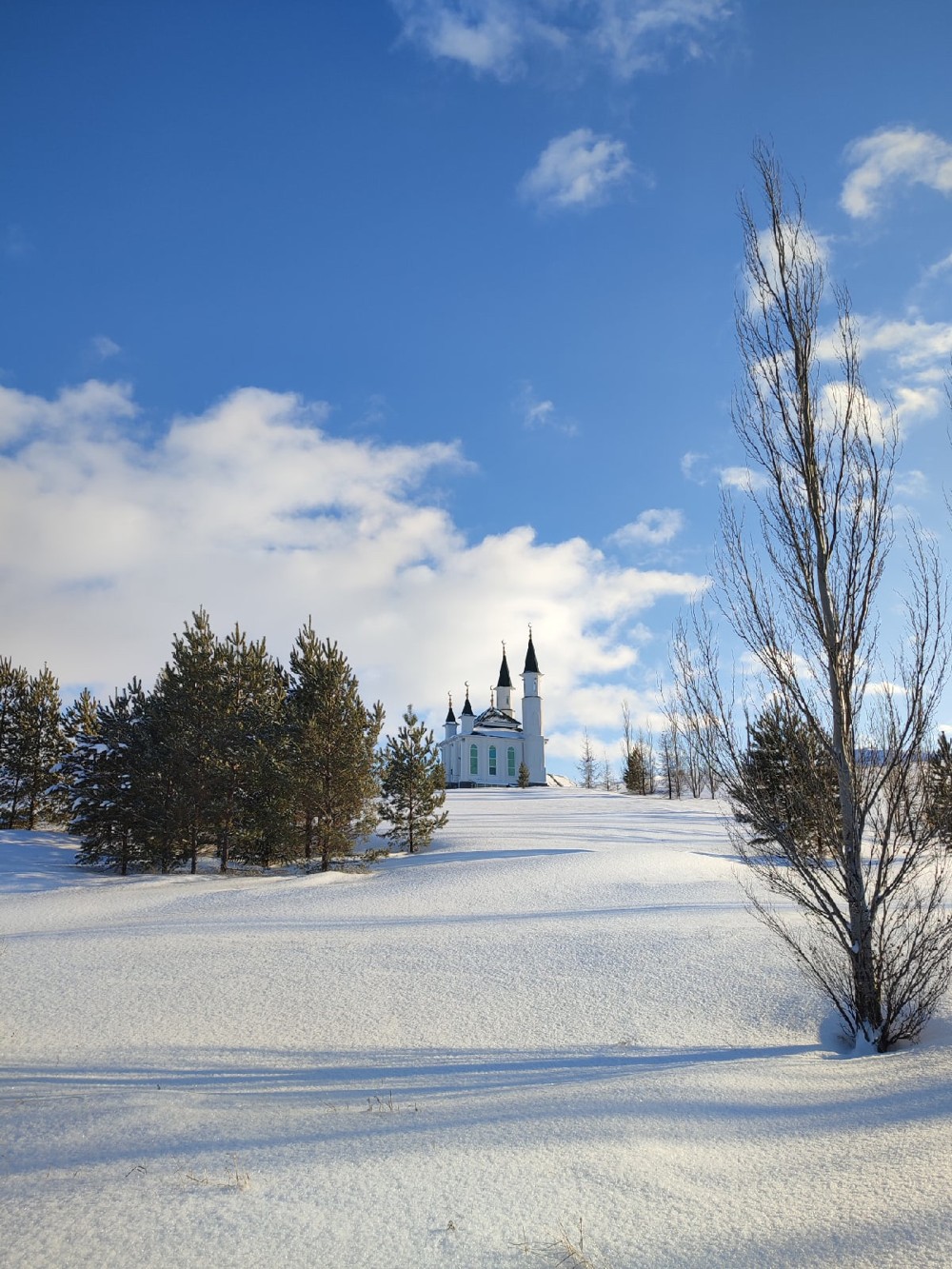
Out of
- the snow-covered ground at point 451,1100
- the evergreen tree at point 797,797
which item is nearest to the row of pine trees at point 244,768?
the snow-covered ground at point 451,1100

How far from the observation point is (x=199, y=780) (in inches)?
820

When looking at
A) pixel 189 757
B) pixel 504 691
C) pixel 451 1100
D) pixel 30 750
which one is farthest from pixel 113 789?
pixel 504 691

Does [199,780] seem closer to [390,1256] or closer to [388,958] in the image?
[388,958]

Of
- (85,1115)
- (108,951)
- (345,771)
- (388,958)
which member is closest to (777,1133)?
(85,1115)

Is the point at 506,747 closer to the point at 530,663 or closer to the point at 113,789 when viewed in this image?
the point at 530,663

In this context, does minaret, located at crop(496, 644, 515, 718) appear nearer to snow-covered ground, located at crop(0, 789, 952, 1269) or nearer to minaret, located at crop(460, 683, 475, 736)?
minaret, located at crop(460, 683, 475, 736)

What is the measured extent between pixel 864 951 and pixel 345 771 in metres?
14.4

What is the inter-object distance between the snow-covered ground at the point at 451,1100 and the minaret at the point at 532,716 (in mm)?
51638

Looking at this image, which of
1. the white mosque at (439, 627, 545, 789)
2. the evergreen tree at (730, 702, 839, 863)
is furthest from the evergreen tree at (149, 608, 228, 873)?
the white mosque at (439, 627, 545, 789)

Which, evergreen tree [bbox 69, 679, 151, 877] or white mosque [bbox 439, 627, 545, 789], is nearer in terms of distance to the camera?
evergreen tree [bbox 69, 679, 151, 877]

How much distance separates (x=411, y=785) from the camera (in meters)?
22.5

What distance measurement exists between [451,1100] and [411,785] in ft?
58.1

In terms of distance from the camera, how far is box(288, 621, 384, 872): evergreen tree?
18750 mm

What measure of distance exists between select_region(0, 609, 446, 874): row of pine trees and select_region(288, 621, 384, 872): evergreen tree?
1.4 inches
